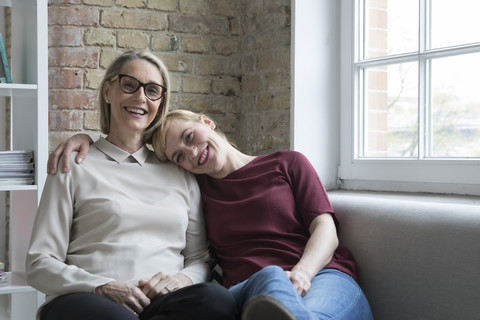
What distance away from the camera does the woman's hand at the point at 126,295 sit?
1.71 metres

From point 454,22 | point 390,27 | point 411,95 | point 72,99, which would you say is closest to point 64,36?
point 72,99

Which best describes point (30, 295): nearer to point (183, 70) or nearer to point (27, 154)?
point (27, 154)

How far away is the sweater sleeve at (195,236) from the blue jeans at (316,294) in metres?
0.33

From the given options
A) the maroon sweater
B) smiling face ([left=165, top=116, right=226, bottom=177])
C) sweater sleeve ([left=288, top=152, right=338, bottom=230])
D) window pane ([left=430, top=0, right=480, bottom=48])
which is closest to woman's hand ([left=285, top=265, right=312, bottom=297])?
the maroon sweater

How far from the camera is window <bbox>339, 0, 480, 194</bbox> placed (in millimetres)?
2293

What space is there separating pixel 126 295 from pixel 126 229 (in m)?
0.27

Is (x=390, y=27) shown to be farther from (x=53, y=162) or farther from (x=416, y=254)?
(x=53, y=162)

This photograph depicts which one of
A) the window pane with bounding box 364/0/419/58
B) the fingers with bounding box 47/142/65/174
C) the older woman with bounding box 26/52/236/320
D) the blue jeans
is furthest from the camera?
the window pane with bounding box 364/0/419/58

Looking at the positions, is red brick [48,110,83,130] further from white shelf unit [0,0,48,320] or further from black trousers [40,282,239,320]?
black trousers [40,282,239,320]

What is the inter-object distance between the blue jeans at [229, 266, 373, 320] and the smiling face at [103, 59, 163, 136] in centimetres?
68

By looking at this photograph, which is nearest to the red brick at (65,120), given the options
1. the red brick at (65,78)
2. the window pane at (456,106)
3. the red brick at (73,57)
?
the red brick at (65,78)

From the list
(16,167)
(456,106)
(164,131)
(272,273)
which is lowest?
(272,273)

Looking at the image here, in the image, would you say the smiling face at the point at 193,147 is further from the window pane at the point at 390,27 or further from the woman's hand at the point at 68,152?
the window pane at the point at 390,27

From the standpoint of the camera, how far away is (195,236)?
2100 mm
